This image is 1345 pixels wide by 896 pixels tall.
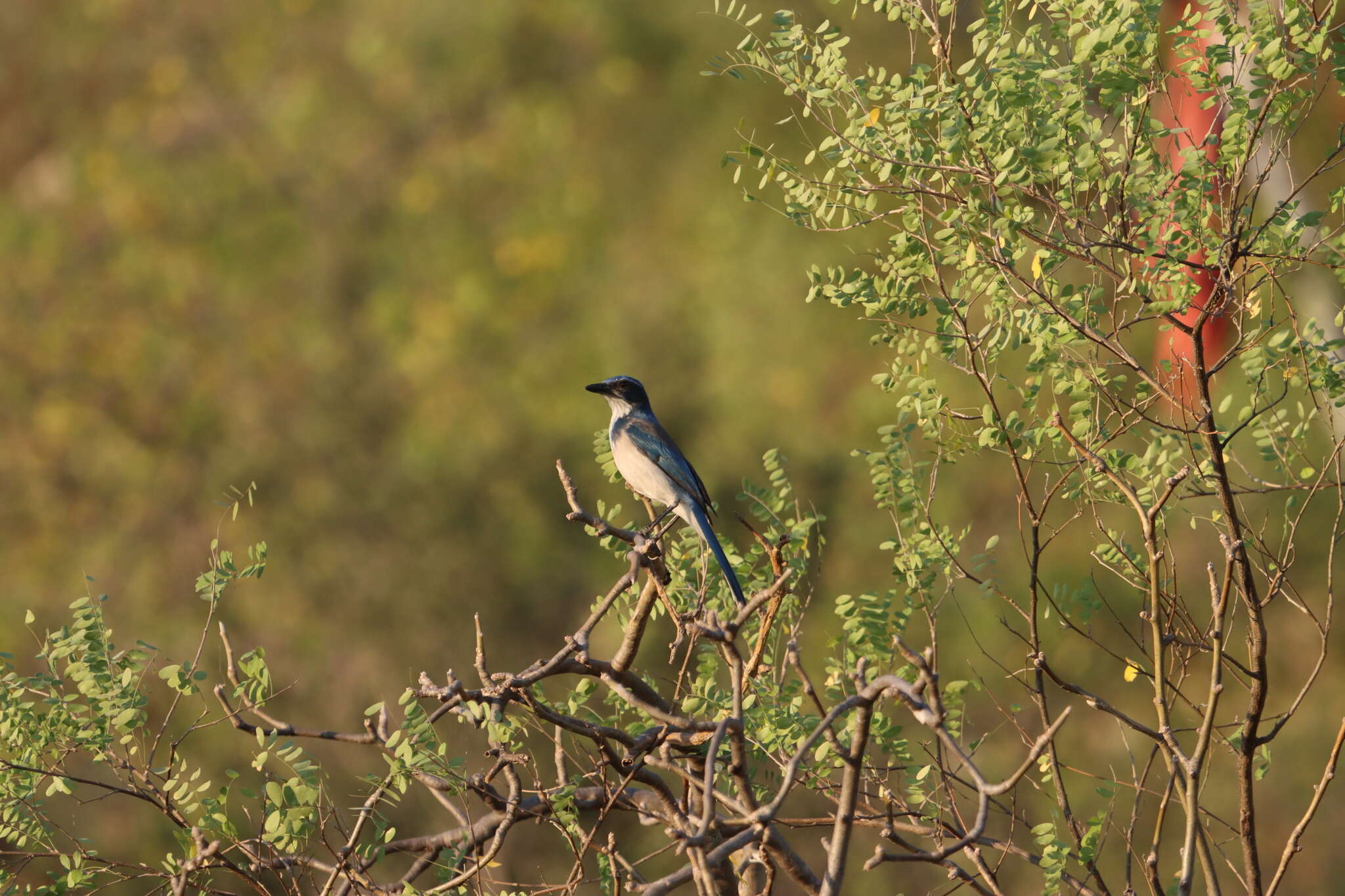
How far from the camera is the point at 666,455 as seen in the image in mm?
6961

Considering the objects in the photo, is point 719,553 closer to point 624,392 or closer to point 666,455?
point 666,455

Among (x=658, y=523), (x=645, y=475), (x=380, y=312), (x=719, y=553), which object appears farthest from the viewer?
(x=380, y=312)

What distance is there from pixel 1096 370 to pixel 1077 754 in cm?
1142

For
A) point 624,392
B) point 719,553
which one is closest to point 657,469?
point 624,392

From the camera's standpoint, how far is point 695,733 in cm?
396

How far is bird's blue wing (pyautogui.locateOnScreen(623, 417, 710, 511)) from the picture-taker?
262 inches

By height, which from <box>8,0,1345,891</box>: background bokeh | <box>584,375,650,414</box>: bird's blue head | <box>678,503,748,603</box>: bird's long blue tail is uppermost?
<box>8,0,1345,891</box>: background bokeh

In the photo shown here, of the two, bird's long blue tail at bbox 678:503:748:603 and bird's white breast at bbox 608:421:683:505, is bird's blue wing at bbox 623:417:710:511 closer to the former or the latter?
bird's white breast at bbox 608:421:683:505

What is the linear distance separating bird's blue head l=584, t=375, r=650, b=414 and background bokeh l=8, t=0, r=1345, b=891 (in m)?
4.65

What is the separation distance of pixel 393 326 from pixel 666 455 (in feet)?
33.5

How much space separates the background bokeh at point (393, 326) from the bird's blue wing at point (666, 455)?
5.35 meters

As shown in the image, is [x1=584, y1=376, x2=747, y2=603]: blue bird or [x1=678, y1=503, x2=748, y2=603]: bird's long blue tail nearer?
[x1=678, y1=503, x2=748, y2=603]: bird's long blue tail

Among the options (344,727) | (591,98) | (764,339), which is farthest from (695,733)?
(591,98)

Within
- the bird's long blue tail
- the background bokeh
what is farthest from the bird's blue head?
the background bokeh
